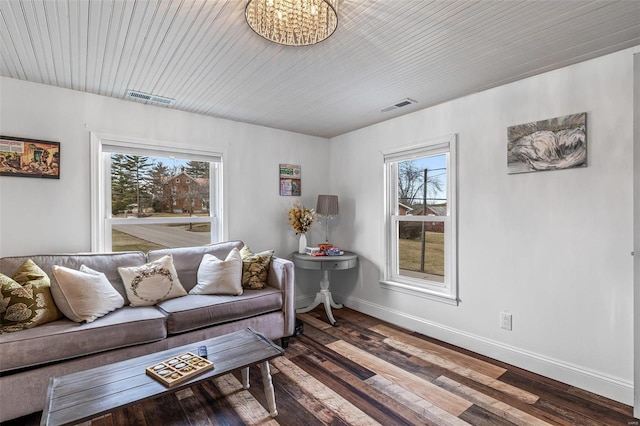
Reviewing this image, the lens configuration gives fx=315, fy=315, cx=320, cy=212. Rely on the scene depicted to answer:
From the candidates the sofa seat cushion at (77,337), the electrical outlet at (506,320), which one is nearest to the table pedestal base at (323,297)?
the electrical outlet at (506,320)

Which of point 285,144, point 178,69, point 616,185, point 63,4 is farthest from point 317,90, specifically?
point 616,185

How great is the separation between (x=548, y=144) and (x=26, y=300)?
12.6 ft

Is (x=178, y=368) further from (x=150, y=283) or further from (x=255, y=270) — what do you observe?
(x=255, y=270)

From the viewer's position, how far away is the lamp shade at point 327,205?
13.1 ft

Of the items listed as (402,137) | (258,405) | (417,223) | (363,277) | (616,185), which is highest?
(402,137)

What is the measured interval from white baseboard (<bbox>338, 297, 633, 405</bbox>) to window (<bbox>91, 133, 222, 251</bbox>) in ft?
7.71

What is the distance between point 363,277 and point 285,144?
1985 mm

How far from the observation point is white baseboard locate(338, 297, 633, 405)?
6.94 feet

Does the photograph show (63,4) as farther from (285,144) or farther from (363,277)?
(363,277)

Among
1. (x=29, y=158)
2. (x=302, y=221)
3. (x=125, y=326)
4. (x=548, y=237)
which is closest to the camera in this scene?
(x=125, y=326)

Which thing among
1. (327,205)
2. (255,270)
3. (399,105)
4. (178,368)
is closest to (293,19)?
(399,105)

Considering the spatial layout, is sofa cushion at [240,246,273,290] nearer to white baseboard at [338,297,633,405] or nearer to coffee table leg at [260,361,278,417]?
coffee table leg at [260,361,278,417]

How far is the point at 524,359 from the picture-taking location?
2527 millimetres

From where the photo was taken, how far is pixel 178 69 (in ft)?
7.82
